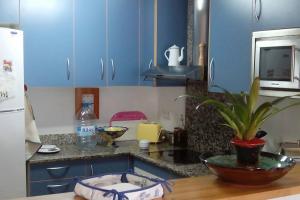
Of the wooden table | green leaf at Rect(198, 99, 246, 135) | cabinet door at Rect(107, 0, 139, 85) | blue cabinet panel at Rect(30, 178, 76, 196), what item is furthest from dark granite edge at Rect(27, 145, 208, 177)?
green leaf at Rect(198, 99, 246, 135)

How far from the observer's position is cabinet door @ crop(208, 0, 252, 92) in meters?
2.62

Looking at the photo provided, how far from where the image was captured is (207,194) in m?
1.57

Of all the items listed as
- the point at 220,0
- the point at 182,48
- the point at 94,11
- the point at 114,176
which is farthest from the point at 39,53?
the point at 114,176

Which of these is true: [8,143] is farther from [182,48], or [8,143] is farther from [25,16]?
[182,48]

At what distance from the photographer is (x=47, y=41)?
3.24 meters

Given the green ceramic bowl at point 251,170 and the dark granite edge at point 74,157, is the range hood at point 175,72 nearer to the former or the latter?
the dark granite edge at point 74,157

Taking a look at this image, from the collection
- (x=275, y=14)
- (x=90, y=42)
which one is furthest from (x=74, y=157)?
(x=275, y=14)

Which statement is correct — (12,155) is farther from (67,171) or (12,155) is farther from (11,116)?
(67,171)

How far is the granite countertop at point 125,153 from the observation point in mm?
2860

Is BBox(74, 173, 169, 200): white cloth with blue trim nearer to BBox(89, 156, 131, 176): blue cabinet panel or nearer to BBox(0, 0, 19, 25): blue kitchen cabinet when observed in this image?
BBox(89, 156, 131, 176): blue cabinet panel

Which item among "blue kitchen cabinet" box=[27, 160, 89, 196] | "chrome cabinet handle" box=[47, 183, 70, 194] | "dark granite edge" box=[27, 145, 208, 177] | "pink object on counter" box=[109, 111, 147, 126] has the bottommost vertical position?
"chrome cabinet handle" box=[47, 183, 70, 194]

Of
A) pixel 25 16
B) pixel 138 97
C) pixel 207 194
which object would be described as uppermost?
pixel 25 16

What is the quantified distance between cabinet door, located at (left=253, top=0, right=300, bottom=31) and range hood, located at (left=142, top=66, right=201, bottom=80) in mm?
752

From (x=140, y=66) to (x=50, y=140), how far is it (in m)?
1.01
